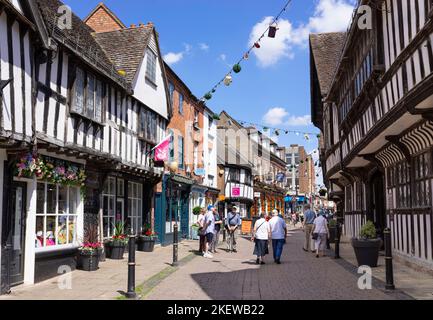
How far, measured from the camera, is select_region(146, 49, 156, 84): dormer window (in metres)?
17.4

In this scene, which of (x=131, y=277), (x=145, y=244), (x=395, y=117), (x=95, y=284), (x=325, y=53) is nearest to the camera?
(x=131, y=277)

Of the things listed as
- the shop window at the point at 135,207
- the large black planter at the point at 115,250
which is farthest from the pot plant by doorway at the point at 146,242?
the large black planter at the point at 115,250

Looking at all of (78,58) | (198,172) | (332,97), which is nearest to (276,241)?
(78,58)

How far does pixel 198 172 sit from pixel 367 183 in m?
10.3

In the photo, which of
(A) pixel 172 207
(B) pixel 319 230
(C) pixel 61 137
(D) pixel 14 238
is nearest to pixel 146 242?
(A) pixel 172 207

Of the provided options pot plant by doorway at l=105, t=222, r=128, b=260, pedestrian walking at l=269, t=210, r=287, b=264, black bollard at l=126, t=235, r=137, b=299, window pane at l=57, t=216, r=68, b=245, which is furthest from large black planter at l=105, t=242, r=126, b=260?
black bollard at l=126, t=235, r=137, b=299

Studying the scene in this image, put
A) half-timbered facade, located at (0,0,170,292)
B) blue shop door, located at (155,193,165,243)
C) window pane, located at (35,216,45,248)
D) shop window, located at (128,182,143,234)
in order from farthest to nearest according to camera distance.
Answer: blue shop door, located at (155,193,165,243) < shop window, located at (128,182,143,234) < window pane, located at (35,216,45,248) < half-timbered facade, located at (0,0,170,292)

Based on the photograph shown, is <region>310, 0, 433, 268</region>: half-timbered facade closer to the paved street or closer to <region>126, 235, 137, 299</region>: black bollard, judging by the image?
the paved street

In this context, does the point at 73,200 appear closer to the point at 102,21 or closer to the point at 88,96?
the point at 88,96

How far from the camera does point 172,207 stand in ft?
70.8

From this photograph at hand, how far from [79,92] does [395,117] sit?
758 cm

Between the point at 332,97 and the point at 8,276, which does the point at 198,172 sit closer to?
the point at 332,97

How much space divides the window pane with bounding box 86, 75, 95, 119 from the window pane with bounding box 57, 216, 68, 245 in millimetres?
2752
